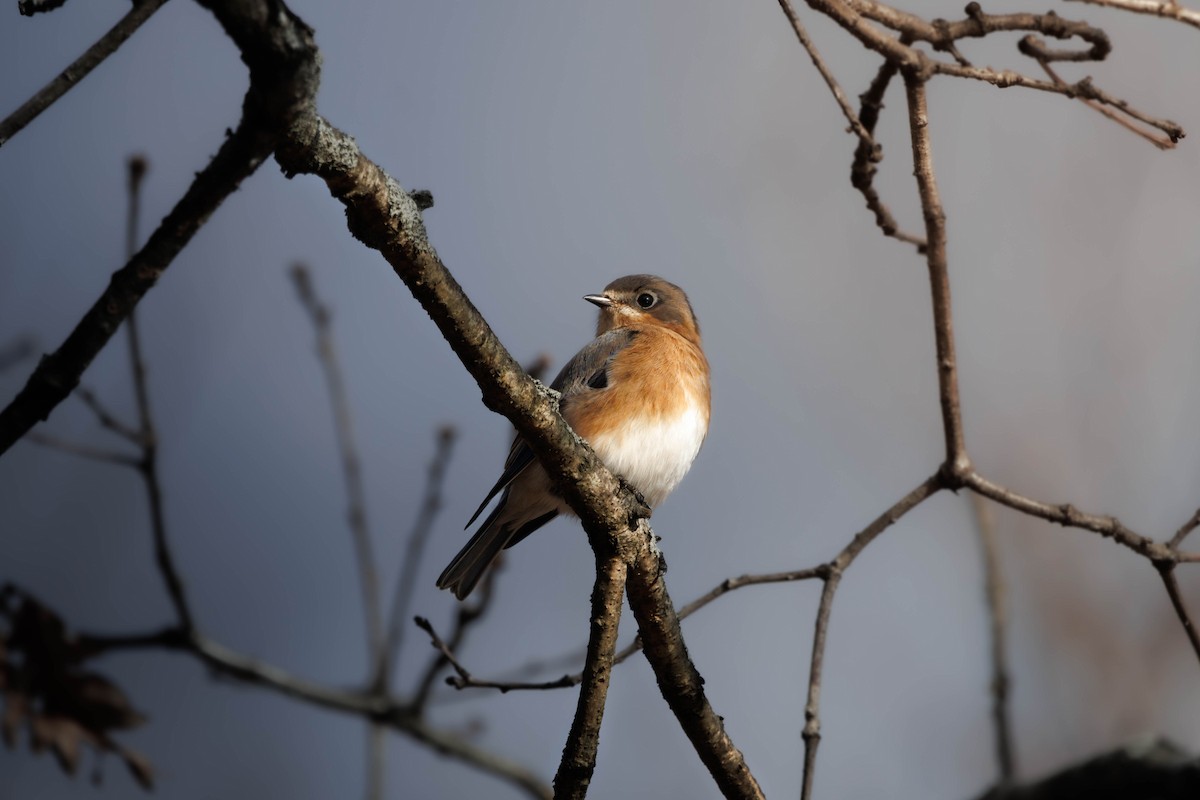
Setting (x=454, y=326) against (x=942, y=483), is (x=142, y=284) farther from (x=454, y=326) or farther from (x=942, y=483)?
(x=942, y=483)

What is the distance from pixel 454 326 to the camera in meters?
2.77

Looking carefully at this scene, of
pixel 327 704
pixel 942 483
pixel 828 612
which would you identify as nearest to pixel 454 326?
pixel 828 612

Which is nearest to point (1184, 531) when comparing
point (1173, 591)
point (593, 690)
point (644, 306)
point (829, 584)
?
point (1173, 591)

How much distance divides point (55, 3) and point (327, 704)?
180 inches

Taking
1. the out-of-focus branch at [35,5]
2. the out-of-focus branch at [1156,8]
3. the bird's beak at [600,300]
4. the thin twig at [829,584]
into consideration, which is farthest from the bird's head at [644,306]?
the out-of-focus branch at [35,5]

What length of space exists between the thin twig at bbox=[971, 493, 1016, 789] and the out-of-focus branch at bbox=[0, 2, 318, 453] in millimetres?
3296

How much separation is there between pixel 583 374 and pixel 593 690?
283 cm

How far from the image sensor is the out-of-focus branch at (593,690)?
10.0 ft

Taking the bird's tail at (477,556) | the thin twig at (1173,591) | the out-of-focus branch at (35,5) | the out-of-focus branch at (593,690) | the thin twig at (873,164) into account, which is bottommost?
the out-of-focus branch at (593,690)

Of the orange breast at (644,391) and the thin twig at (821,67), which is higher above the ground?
the orange breast at (644,391)

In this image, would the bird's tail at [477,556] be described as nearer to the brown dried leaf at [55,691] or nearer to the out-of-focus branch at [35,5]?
the brown dried leaf at [55,691]

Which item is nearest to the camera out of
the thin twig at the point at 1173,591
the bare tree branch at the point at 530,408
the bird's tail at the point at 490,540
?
the bare tree branch at the point at 530,408

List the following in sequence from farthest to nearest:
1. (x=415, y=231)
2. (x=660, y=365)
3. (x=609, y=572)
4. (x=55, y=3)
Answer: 1. (x=660, y=365)
2. (x=609, y=572)
3. (x=415, y=231)
4. (x=55, y=3)

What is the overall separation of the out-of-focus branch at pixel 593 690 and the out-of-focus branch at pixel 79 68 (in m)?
1.92
